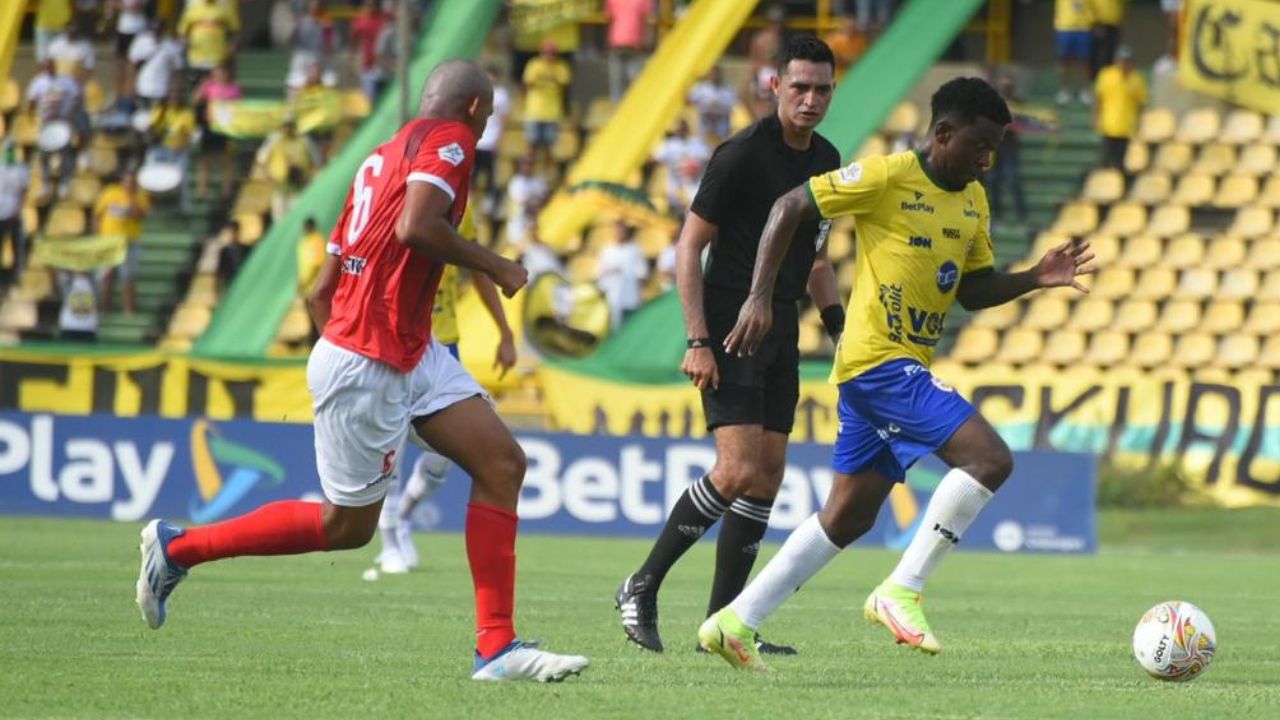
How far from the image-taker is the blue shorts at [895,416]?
28.4 feet

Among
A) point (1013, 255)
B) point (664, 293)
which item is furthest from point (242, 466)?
point (1013, 255)

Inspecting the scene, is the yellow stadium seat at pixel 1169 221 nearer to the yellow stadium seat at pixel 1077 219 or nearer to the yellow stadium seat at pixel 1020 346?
the yellow stadium seat at pixel 1077 219

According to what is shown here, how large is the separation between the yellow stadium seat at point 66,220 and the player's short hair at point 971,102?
2172 cm

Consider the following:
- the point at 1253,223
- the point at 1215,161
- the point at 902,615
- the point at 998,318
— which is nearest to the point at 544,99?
the point at 998,318

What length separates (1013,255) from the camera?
1070 inches

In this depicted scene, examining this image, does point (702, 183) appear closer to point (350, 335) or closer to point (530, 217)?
point (350, 335)

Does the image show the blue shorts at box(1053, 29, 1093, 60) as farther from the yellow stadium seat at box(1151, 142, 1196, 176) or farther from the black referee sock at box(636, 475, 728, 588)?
the black referee sock at box(636, 475, 728, 588)

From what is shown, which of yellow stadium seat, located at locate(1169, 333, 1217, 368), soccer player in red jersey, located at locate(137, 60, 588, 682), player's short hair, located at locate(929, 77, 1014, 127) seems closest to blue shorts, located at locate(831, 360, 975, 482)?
player's short hair, located at locate(929, 77, 1014, 127)

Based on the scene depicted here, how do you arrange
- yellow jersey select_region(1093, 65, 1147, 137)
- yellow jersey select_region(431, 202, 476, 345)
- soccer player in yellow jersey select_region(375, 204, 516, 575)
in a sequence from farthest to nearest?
yellow jersey select_region(1093, 65, 1147, 137), yellow jersey select_region(431, 202, 476, 345), soccer player in yellow jersey select_region(375, 204, 516, 575)

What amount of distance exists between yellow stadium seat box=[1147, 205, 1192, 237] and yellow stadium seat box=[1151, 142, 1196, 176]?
1.93ft

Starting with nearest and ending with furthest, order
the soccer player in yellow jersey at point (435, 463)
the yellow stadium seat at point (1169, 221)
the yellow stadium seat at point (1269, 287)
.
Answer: the soccer player in yellow jersey at point (435, 463) < the yellow stadium seat at point (1269, 287) < the yellow stadium seat at point (1169, 221)

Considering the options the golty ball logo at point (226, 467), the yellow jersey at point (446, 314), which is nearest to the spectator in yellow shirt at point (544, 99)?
the golty ball logo at point (226, 467)

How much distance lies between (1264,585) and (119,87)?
18.4 m

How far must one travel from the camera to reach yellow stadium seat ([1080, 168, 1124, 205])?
27828mm
